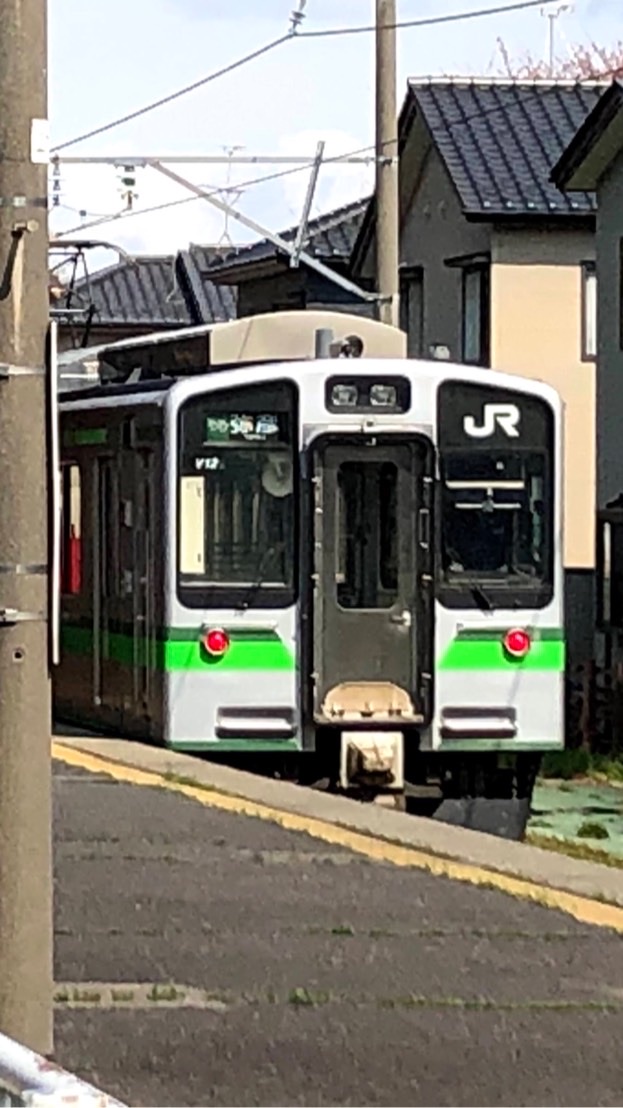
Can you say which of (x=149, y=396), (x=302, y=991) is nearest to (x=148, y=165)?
(x=149, y=396)

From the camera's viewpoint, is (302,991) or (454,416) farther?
(454,416)

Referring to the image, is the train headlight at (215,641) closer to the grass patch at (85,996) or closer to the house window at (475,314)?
the grass patch at (85,996)

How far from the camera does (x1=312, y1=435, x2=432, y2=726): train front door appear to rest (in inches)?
611

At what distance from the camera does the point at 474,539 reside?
15.7 meters

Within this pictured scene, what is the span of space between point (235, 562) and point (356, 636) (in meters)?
0.85

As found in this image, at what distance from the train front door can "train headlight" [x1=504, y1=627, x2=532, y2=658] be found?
0.51m

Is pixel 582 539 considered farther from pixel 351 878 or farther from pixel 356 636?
pixel 351 878

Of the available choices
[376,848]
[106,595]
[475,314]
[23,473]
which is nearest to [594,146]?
[475,314]

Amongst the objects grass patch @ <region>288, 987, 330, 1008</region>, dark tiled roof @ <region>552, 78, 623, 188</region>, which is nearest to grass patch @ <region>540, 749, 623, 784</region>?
dark tiled roof @ <region>552, 78, 623, 188</region>

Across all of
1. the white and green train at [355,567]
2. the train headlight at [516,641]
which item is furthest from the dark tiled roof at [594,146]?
the train headlight at [516,641]

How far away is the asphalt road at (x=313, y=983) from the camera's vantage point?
23.0 feet

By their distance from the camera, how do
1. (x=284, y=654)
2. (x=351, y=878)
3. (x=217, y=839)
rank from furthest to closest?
(x=284, y=654), (x=217, y=839), (x=351, y=878)

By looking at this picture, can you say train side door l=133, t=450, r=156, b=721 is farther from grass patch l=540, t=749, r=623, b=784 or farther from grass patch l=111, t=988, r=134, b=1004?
grass patch l=540, t=749, r=623, b=784

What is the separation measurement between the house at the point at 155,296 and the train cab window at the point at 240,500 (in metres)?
38.9
